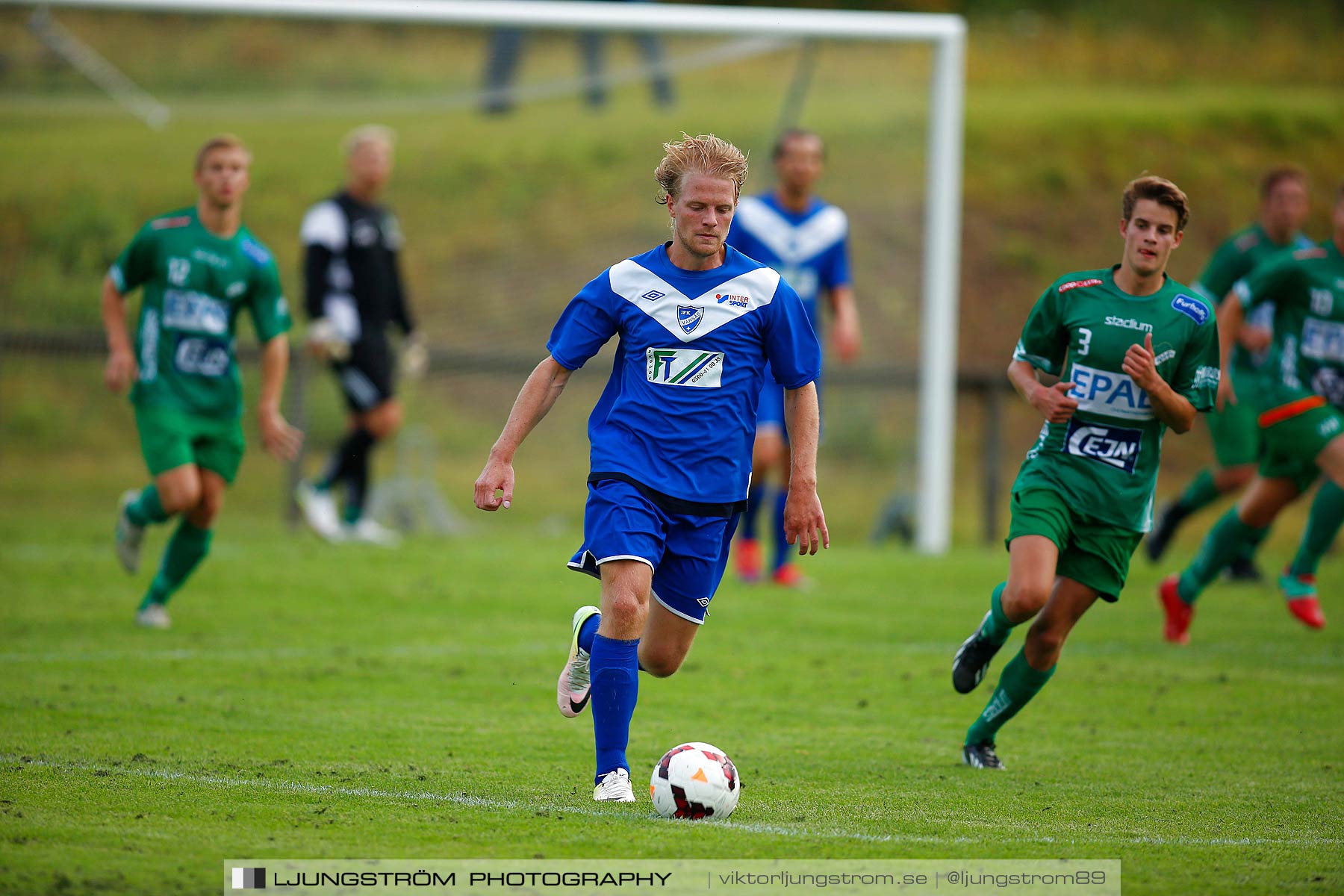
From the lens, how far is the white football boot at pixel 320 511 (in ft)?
41.3

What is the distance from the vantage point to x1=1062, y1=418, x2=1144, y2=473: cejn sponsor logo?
582 cm

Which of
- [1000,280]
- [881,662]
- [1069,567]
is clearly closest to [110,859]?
[1069,567]

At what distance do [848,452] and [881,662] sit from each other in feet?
24.8

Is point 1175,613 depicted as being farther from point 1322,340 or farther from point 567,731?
point 567,731

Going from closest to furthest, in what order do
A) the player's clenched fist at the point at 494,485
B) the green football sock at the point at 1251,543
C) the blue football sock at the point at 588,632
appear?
1. the player's clenched fist at the point at 494,485
2. the blue football sock at the point at 588,632
3. the green football sock at the point at 1251,543

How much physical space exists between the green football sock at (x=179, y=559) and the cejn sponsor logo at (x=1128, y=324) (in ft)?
16.3

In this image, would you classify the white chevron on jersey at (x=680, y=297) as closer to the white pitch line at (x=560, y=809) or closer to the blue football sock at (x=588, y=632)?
the blue football sock at (x=588, y=632)

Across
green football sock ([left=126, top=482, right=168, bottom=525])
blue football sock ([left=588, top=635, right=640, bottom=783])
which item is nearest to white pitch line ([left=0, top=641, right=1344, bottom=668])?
green football sock ([left=126, top=482, right=168, bottom=525])

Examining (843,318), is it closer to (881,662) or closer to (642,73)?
(881,662)

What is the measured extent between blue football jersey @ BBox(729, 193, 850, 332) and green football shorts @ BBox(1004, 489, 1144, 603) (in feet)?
15.9

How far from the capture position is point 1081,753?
6230 millimetres

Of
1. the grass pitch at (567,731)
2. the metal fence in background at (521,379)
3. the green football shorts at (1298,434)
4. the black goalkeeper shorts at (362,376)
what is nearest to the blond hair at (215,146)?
the grass pitch at (567,731)

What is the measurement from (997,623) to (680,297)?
5.77ft

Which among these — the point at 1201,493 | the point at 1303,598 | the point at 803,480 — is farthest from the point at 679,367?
the point at 1201,493
